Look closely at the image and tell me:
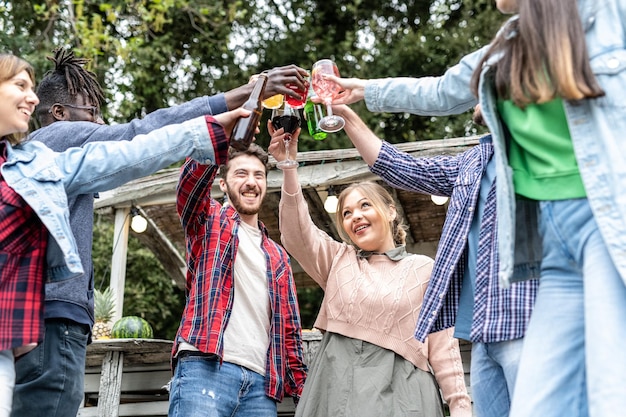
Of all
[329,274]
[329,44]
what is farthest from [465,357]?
[329,44]

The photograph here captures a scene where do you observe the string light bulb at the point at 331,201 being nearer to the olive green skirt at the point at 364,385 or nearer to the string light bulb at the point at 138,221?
the string light bulb at the point at 138,221

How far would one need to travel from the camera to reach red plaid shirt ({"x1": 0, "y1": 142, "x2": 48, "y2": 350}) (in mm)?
2514

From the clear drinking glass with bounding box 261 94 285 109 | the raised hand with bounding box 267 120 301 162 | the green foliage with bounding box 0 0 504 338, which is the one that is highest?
the green foliage with bounding box 0 0 504 338

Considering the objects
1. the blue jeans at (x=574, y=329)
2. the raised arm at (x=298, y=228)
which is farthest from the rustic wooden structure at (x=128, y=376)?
the blue jeans at (x=574, y=329)

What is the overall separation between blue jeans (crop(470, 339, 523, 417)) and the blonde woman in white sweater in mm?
833

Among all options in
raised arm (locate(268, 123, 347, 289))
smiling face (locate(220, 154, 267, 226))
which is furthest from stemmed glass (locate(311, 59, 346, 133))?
smiling face (locate(220, 154, 267, 226))

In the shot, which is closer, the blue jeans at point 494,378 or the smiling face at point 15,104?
the blue jeans at point 494,378

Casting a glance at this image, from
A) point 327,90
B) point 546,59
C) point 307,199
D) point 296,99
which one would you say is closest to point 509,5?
point 546,59

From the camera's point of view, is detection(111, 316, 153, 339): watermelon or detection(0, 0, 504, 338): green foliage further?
detection(0, 0, 504, 338): green foliage

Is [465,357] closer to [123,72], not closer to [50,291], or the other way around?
[50,291]

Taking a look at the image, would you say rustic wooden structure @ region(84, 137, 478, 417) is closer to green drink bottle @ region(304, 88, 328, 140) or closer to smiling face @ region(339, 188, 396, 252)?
smiling face @ region(339, 188, 396, 252)

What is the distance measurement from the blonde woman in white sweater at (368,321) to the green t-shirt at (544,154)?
4.72 ft

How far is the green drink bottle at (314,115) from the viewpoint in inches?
136

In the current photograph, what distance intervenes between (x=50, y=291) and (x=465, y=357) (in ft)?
9.56
